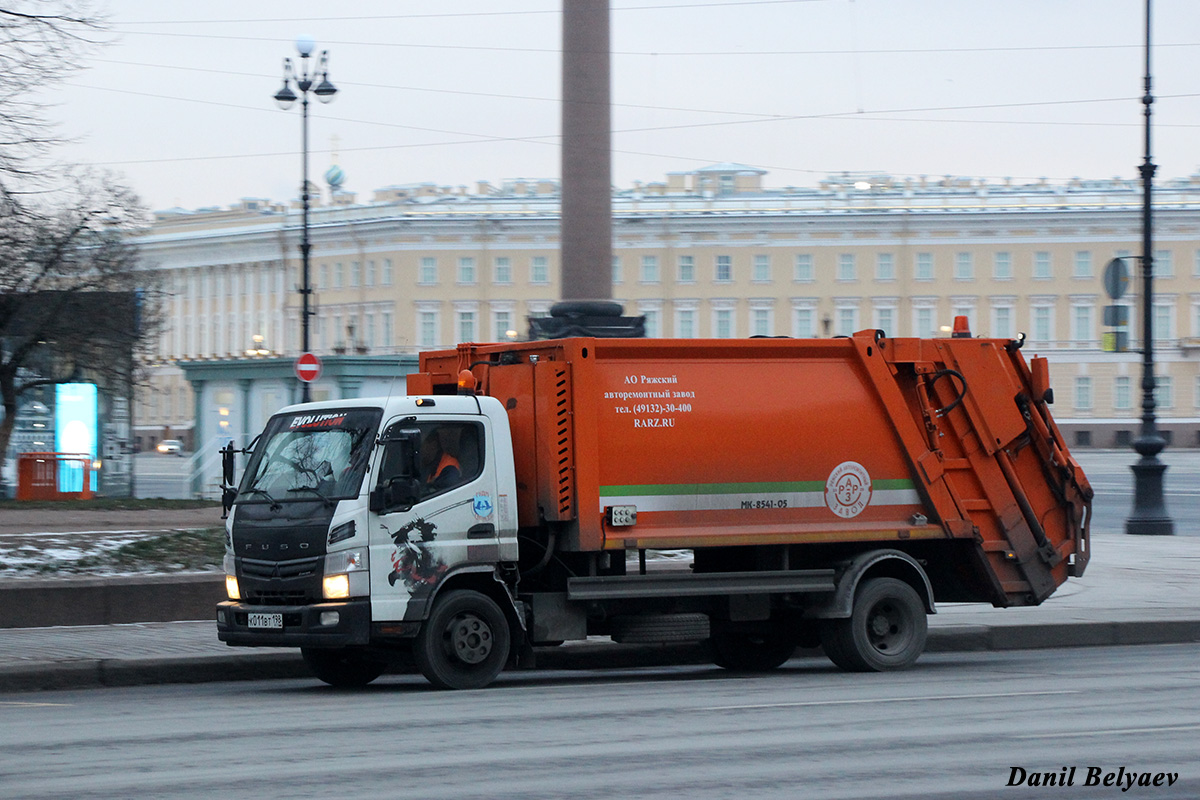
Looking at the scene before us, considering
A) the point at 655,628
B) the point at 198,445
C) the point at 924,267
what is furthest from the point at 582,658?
the point at 924,267

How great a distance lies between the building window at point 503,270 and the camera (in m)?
106

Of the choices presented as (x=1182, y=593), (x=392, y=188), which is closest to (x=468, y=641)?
(x=1182, y=593)

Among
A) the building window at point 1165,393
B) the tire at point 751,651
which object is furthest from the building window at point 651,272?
the tire at point 751,651

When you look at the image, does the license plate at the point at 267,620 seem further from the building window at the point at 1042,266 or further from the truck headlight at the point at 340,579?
the building window at the point at 1042,266

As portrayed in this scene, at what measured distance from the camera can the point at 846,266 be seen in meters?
104

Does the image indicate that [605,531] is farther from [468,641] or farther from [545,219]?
[545,219]

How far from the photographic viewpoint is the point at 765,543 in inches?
528

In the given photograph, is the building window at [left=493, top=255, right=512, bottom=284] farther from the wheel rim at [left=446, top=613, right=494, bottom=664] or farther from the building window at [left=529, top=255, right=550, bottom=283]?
the wheel rim at [left=446, top=613, right=494, bottom=664]

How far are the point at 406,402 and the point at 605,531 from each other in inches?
70.2

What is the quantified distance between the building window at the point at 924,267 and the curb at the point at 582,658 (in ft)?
286

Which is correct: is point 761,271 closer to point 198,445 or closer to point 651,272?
point 651,272

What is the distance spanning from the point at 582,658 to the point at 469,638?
7.75 feet

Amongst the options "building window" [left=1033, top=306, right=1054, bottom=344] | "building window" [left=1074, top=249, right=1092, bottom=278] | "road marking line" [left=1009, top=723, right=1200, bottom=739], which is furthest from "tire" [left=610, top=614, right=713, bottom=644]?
"building window" [left=1074, top=249, right=1092, bottom=278]

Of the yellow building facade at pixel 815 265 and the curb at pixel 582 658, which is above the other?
the yellow building facade at pixel 815 265
